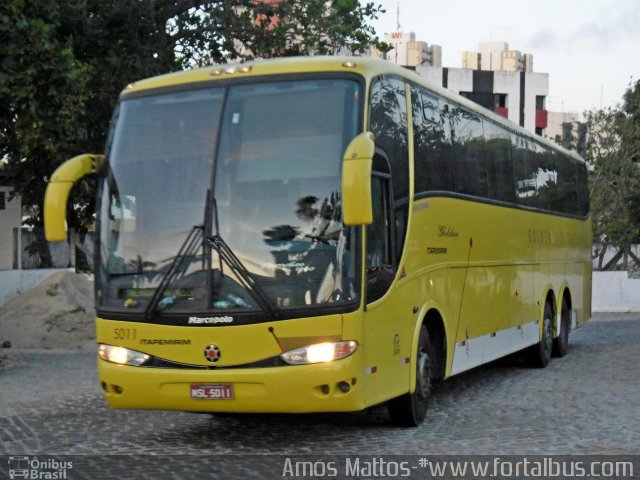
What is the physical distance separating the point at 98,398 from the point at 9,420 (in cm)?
224

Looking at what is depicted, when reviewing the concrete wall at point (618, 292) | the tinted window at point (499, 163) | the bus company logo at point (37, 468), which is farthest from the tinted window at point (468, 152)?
the concrete wall at point (618, 292)

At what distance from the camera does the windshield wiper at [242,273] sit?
942cm

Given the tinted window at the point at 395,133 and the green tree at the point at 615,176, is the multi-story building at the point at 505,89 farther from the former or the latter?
the tinted window at the point at 395,133

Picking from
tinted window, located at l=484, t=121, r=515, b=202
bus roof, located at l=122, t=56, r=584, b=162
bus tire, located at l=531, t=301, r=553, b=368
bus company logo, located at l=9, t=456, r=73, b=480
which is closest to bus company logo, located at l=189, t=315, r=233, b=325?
bus company logo, located at l=9, t=456, r=73, b=480

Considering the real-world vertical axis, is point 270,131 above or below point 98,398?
above

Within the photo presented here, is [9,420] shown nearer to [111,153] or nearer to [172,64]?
[111,153]

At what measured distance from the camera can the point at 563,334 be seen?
20031mm

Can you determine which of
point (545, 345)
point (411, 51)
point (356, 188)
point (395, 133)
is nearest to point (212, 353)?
point (356, 188)

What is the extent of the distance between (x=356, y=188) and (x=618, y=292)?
34.2 m

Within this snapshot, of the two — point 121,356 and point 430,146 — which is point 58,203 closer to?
point 121,356

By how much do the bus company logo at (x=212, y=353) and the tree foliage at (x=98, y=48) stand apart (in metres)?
11.8

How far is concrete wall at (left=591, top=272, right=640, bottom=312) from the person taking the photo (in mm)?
41156

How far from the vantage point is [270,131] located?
9789 mm

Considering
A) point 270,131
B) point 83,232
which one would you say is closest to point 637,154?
point 83,232
